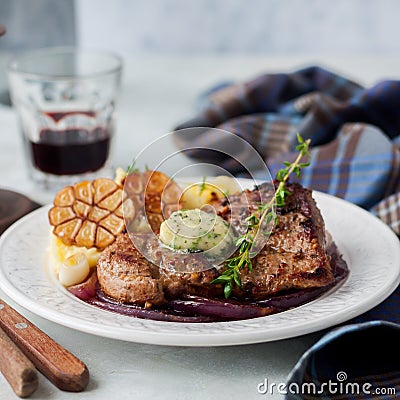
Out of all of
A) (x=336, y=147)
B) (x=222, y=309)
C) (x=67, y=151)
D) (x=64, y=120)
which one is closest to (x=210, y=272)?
(x=222, y=309)

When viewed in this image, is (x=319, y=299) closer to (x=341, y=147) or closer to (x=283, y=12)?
(x=341, y=147)

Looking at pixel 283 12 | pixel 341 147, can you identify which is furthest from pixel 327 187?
pixel 283 12

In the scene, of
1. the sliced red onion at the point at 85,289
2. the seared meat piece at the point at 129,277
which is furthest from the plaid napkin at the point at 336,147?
the sliced red onion at the point at 85,289

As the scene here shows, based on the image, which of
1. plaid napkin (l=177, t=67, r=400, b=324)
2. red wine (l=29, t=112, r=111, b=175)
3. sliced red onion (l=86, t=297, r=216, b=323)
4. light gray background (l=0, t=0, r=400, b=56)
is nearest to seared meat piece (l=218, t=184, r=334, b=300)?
sliced red onion (l=86, t=297, r=216, b=323)

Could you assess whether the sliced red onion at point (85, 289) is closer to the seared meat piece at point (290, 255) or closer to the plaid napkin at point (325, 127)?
the seared meat piece at point (290, 255)

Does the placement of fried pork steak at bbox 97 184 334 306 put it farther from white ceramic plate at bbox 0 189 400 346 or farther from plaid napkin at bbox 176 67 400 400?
plaid napkin at bbox 176 67 400 400

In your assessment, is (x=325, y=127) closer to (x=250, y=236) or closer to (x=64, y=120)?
(x=64, y=120)
